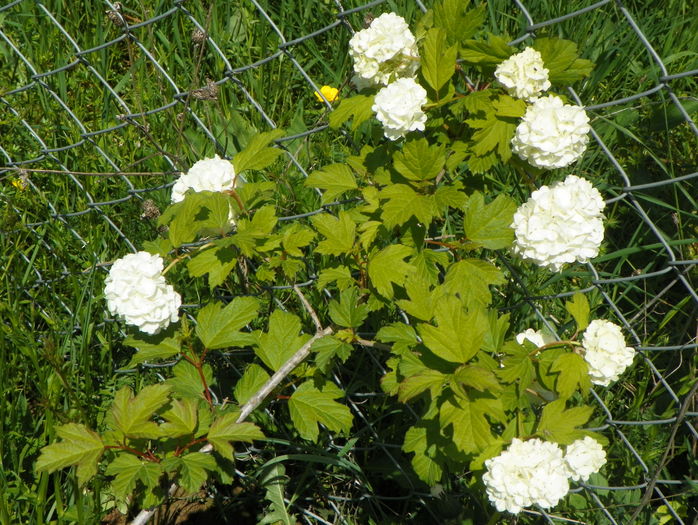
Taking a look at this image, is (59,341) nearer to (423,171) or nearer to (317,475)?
(317,475)

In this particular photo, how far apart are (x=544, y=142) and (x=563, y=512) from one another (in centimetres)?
110

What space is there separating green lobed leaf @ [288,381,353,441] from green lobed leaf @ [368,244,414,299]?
313 millimetres

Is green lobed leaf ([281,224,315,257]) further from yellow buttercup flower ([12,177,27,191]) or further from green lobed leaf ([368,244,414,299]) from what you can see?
yellow buttercup flower ([12,177,27,191])

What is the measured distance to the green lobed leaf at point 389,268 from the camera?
148 cm

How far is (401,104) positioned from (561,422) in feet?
2.25

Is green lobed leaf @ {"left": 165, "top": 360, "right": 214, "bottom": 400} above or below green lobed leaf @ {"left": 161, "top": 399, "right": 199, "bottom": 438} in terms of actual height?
below

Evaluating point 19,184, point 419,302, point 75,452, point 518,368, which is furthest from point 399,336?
point 19,184

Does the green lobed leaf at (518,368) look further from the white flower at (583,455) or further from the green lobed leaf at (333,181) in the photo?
the green lobed leaf at (333,181)

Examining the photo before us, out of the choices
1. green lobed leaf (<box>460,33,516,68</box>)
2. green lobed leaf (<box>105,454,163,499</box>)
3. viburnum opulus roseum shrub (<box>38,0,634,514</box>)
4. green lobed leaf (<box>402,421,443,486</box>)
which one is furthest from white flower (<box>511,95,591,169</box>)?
green lobed leaf (<box>105,454,163,499</box>)

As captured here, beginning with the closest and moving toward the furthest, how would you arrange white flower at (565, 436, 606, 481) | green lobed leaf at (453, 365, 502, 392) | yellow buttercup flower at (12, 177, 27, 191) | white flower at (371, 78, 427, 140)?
green lobed leaf at (453, 365, 502, 392), white flower at (371, 78, 427, 140), white flower at (565, 436, 606, 481), yellow buttercup flower at (12, 177, 27, 191)

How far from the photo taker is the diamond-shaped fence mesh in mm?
1961

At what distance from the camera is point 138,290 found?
153 cm

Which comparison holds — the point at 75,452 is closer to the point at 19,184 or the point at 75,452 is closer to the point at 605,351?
the point at 605,351

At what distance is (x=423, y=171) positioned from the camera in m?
1.45
